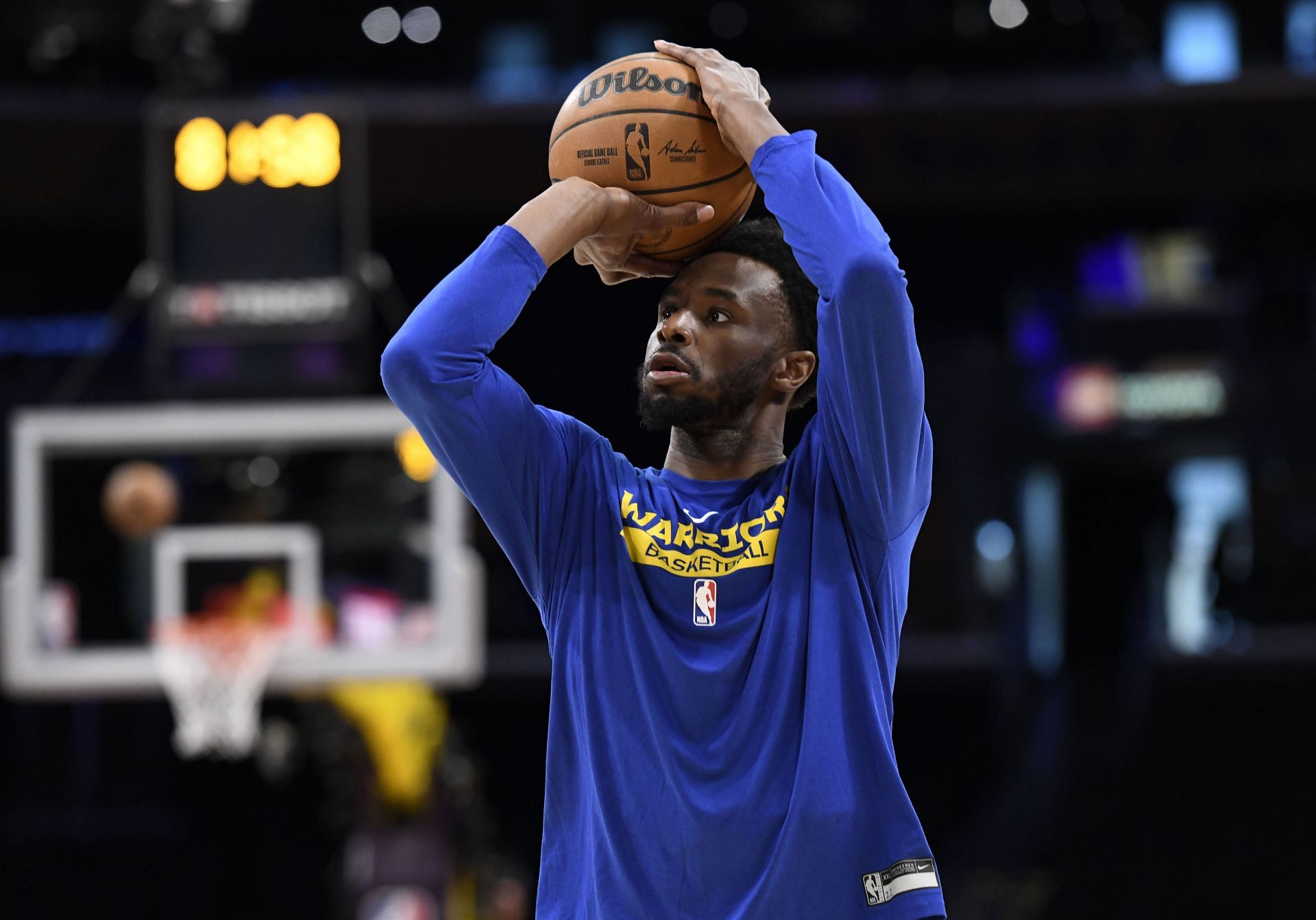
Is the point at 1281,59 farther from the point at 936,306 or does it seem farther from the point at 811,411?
the point at 811,411

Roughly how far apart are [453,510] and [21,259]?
7545 mm

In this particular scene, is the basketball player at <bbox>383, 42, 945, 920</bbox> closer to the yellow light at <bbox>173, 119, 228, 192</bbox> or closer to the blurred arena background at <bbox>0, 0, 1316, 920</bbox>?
the yellow light at <bbox>173, 119, 228, 192</bbox>

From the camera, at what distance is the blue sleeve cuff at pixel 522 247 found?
100 inches

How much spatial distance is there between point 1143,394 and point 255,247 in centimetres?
695

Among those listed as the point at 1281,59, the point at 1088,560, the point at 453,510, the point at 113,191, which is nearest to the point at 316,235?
the point at 453,510

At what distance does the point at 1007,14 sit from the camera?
556 inches

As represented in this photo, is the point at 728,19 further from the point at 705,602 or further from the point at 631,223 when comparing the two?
the point at 705,602

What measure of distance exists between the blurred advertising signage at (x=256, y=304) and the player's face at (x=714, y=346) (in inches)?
206

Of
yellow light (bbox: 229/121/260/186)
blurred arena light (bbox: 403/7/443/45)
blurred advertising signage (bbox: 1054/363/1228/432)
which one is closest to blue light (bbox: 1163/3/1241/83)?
blurred advertising signage (bbox: 1054/363/1228/432)

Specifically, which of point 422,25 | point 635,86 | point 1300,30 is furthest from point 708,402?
point 1300,30

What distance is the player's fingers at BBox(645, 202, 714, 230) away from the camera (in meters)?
2.66

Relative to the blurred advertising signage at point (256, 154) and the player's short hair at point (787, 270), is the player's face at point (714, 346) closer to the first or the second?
the player's short hair at point (787, 270)

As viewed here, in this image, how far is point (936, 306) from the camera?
14.5m

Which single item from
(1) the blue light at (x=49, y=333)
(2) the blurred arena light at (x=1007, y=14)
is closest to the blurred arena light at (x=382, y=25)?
(1) the blue light at (x=49, y=333)
